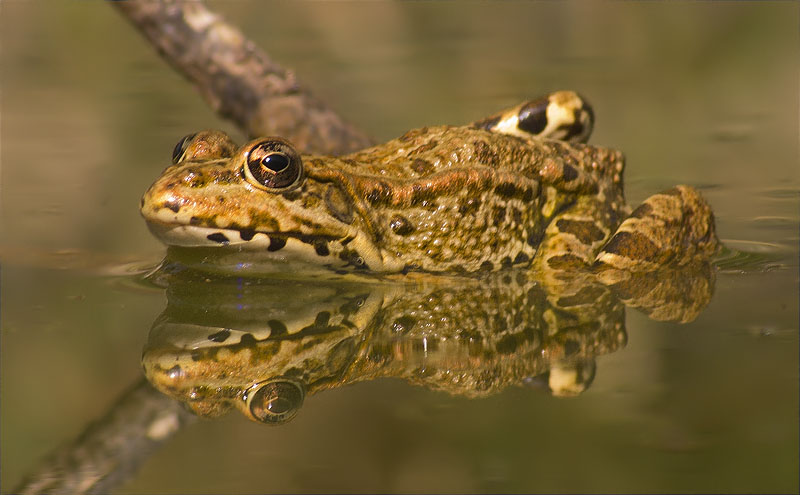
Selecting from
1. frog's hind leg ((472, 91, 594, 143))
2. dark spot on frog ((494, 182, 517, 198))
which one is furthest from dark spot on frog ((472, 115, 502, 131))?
dark spot on frog ((494, 182, 517, 198))

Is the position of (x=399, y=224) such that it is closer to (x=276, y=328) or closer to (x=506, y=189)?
(x=506, y=189)

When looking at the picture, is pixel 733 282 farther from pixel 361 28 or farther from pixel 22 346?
pixel 361 28

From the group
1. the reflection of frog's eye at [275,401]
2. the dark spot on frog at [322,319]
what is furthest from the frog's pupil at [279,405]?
the dark spot on frog at [322,319]

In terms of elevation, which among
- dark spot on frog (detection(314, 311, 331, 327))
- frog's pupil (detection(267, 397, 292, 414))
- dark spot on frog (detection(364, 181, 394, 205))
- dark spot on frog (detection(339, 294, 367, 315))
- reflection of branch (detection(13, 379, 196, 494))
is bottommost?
reflection of branch (detection(13, 379, 196, 494))

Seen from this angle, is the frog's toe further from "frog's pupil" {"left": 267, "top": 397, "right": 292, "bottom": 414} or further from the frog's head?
"frog's pupil" {"left": 267, "top": 397, "right": 292, "bottom": 414}

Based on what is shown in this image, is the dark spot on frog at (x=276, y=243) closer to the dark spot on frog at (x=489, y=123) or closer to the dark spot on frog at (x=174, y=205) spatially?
the dark spot on frog at (x=174, y=205)
